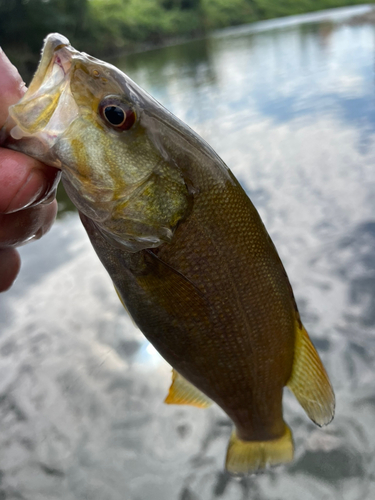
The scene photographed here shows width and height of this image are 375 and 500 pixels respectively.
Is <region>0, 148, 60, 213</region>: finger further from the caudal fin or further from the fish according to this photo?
the caudal fin

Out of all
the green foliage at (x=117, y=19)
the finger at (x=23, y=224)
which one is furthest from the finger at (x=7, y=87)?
the green foliage at (x=117, y=19)

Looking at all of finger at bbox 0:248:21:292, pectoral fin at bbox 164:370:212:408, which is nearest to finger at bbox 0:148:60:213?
finger at bbox 0:248:21:292

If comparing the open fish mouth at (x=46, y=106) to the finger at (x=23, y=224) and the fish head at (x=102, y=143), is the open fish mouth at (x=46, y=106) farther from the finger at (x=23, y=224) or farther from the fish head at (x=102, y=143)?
the finger at (x=23, y=224)

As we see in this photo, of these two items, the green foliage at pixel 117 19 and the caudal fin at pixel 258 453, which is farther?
the green foliage at pixel 117 19

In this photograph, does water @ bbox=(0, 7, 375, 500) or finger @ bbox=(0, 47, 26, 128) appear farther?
water @ bbox=(0, 7, 375, 500)

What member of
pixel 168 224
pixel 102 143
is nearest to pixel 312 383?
pixel 168 224

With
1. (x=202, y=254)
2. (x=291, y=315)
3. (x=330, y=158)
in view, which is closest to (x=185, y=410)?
(x=291, y=315)

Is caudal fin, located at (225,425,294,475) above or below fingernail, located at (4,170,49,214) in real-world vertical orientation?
below

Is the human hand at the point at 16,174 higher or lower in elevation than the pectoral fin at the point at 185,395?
higher

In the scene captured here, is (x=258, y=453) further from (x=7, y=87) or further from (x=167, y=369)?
(x=7, y=87)
